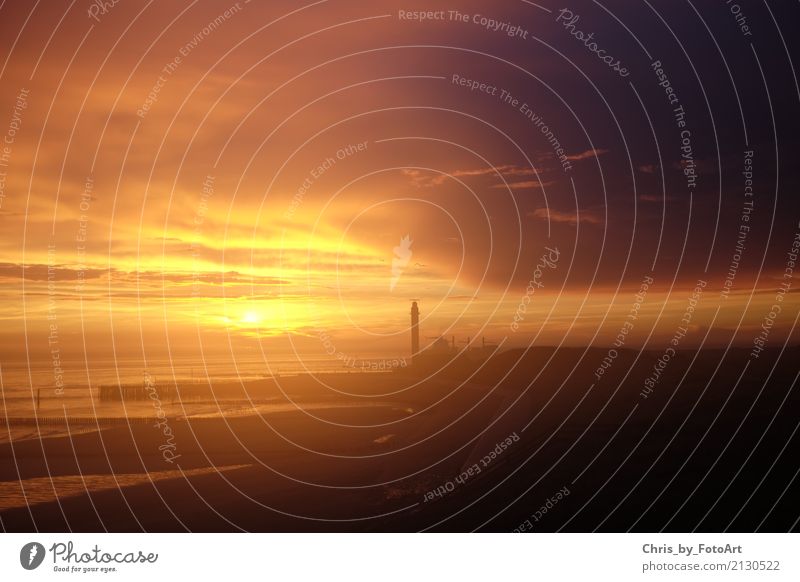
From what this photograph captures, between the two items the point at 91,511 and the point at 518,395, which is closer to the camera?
the point at 91,511

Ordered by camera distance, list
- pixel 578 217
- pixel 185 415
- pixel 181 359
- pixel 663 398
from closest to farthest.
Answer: pixel 578 217 → pixel 663 398 → pixel 185 415 → pixel 181 359

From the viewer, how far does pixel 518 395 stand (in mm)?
42719

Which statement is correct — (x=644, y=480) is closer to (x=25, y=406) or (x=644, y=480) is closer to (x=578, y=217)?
(x=578, y=217)

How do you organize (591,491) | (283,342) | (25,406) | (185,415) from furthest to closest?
(283,342)
(25,406)
(185,415)
(591,491)

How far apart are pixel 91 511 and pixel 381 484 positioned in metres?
9.69

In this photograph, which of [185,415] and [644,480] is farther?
[185,415]
